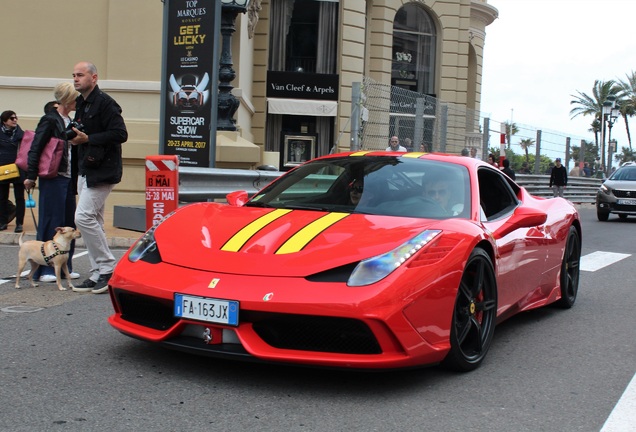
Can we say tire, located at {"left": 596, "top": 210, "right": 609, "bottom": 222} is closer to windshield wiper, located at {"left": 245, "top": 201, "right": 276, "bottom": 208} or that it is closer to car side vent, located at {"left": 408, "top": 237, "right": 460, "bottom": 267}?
windshield wiper, located at {"left": 245, "top": 201, "right": 276, "bottom": 208}

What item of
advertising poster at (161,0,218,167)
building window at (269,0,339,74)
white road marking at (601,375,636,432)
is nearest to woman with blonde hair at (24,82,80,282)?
white road marking at (601,375,636,432)

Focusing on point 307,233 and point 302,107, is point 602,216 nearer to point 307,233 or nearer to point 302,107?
point 302,107

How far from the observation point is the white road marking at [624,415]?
12.4 ft

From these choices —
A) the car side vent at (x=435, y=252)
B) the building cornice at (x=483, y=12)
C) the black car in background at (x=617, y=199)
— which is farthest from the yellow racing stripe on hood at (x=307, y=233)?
the building cornice at (x=483, y=12)

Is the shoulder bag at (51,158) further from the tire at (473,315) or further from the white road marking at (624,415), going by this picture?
the white road marking at (624,415)

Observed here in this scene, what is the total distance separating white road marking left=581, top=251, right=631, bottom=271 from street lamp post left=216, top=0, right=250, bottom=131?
6.83m

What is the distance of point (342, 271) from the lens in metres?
4.11

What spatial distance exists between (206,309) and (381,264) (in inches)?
34.7

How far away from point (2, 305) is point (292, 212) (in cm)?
264

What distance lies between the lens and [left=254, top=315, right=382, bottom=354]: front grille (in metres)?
4.01

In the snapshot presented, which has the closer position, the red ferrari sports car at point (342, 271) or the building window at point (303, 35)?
the red ferrari sports car at point (342, 271)

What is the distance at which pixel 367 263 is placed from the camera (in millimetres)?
4117

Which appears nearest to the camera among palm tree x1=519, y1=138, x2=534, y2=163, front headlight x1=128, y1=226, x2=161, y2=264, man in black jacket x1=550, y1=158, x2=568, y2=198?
front headlight x1=128, y1=226, x2=161, y2=264

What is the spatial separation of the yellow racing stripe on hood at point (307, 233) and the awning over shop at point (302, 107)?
21.1 metres
